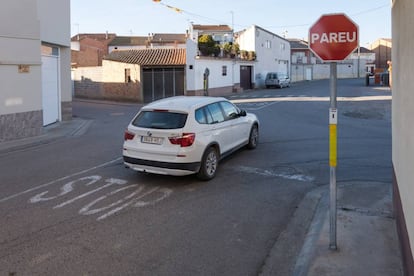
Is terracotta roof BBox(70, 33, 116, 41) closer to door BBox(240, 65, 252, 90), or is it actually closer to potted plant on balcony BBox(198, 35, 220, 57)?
door BBox(240, 65, 252, 90)

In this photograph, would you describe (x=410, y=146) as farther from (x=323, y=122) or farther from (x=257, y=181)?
(x=323, y=122)

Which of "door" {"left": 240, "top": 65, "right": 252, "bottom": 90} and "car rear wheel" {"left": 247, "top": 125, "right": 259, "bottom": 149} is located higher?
"door" {"left": 240, "top": 65, "right": 252, "bottom": 90}

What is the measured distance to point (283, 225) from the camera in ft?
20.4

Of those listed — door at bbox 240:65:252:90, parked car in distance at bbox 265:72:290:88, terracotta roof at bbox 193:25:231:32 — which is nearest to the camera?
door at bbox 240:65:252:90

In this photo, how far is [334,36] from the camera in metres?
4.62

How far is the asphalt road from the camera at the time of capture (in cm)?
499

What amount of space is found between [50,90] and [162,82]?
53.3 ft

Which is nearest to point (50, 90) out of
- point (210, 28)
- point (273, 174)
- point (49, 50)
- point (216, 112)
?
point (49, 50)

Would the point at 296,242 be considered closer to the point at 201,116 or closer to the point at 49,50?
the point at 201,116

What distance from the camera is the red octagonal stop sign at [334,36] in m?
4.55

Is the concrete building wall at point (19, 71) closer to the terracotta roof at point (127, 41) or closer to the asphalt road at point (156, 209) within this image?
the asphalt road at point (156, 209)

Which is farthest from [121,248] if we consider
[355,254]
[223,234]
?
[355,254]

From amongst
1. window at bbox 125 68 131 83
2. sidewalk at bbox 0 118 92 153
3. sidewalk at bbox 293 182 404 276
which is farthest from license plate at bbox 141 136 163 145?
window at bbox 125 68 131 83

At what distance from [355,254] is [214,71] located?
3476 cm
